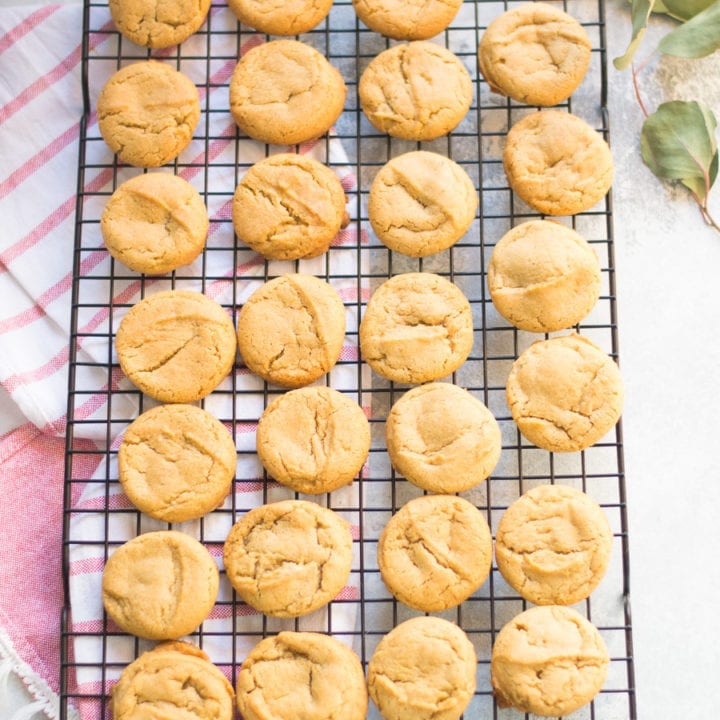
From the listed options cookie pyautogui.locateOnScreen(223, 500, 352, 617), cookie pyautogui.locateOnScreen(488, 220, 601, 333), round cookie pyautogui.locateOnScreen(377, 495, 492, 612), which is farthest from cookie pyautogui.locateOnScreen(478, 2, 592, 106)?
cookie pyautogui.locateOnScreen(223, 500, 352, 617)

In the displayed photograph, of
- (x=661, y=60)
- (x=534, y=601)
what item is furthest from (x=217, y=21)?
(x=534, y=601)

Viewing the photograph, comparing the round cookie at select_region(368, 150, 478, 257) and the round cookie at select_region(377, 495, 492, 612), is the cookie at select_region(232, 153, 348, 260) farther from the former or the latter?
the round cookie at select_region(377, 495, 492, 612)

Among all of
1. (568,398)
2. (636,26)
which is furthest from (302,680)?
(636,26)

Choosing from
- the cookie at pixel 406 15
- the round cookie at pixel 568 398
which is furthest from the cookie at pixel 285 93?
the round cookie at pixel 568 398

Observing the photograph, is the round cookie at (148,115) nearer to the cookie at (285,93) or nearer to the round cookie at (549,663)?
the cookie at (285,93)

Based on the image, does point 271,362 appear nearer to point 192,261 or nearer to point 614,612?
point 192,261
